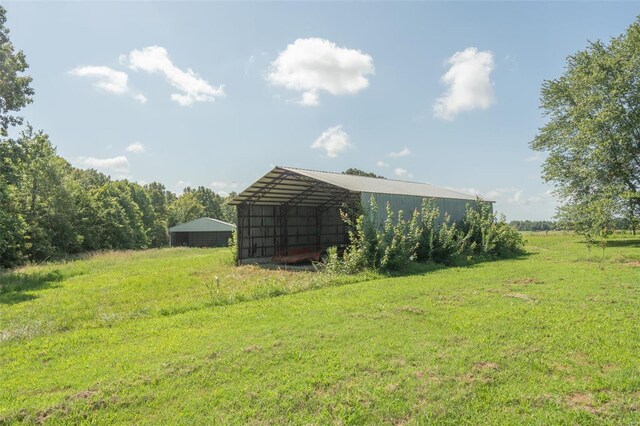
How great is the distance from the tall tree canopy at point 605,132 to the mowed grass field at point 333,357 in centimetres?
1915

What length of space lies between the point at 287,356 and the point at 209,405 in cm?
155

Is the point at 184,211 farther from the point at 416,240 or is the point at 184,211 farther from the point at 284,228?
the point at 416,240

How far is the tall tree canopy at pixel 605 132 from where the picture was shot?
25.6 meters

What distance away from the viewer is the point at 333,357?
565cm

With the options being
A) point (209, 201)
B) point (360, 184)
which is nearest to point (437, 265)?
point (360, 184)

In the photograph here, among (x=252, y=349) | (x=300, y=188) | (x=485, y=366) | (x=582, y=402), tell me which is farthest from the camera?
(x=300, y=188)

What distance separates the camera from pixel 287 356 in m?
5.70

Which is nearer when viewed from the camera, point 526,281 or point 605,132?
point 526,281

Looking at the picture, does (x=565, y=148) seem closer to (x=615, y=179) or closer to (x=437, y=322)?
(x=615, y=179)

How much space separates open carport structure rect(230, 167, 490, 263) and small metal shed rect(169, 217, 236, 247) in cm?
2316

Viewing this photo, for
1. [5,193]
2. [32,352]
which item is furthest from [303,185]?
[32,352]

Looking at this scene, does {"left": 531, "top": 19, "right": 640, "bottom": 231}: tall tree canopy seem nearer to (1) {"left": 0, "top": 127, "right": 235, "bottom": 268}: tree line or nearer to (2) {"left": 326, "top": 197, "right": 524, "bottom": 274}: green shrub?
(2) {"left": 326, "top": 197, "right": 524, "bottom": 274}: green shrub

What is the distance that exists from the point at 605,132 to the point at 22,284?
110ft

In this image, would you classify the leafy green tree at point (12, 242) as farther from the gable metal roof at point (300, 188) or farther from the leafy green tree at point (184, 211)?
the leafy green tree at point (184, 211)
